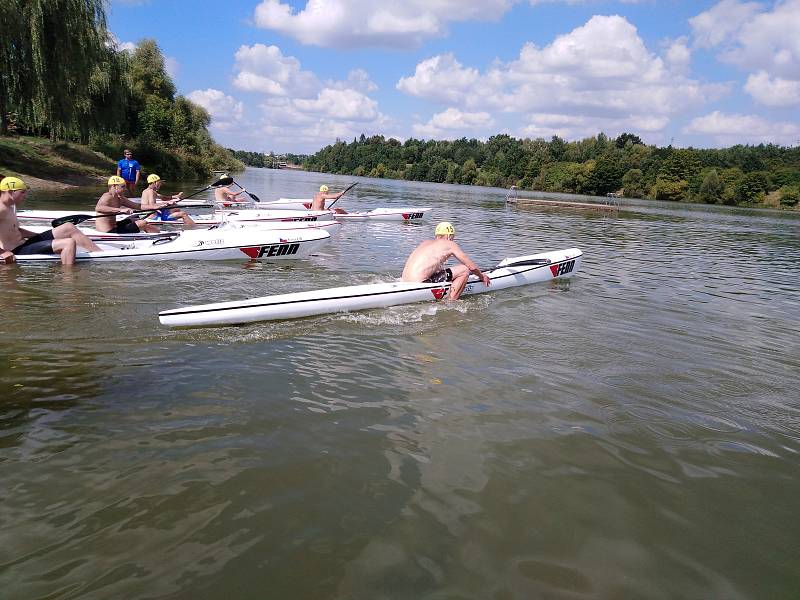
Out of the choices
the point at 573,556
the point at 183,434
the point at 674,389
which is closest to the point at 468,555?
the point at 573,556

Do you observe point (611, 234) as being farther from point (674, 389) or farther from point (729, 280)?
point (674, 389)

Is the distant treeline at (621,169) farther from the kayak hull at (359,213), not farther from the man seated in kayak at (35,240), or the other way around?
the man seated in kayak at (35,240)

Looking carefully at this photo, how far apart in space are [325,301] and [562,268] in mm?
5982

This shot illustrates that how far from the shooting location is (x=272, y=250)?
1130cm

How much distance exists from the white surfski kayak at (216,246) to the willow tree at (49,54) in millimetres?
16388

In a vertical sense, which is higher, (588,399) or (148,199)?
(148,199)

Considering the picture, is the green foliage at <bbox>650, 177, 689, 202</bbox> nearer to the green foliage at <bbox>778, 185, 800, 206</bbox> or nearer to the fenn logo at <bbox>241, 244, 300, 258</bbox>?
the green foliage at <bbox>778, 185, 800, 206</bbox>

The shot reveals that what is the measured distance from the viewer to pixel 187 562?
271 cm

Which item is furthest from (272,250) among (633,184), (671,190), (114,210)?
(633,184)

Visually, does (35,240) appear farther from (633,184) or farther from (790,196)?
(633,184)

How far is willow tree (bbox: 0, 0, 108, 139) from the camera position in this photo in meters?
20.8

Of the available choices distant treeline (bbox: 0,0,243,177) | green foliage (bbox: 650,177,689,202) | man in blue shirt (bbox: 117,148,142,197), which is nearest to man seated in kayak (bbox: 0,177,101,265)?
man in blue shirt (bbox: 117,148,142,197)

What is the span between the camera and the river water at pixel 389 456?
2.77 metres

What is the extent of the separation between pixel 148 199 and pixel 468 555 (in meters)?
12.9
